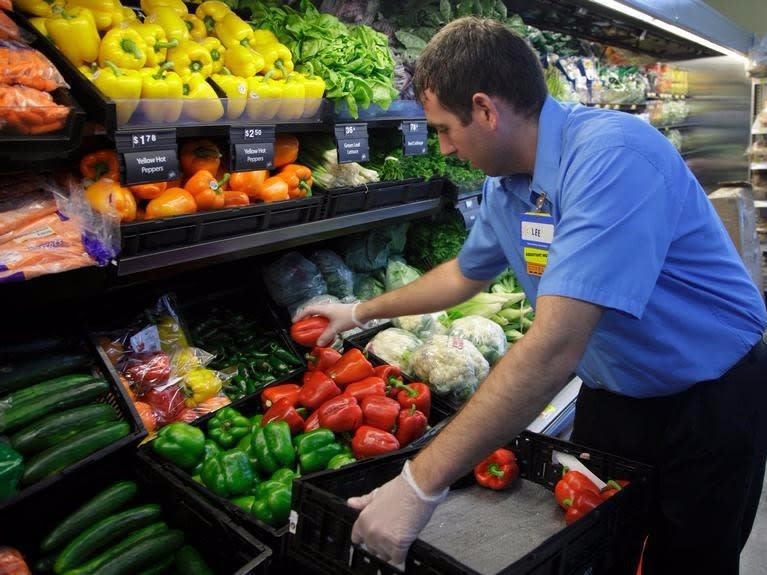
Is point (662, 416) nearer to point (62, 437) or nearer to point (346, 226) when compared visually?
point (346, 226)

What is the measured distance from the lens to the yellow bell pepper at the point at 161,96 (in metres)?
1.97

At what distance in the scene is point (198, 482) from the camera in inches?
77.5

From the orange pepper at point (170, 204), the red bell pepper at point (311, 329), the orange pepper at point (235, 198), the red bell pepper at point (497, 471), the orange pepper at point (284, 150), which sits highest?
the orange pepper at point (284, 150)

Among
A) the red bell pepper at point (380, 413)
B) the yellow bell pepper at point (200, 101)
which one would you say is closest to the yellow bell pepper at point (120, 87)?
the yellow bell pepper at point (200, 101)

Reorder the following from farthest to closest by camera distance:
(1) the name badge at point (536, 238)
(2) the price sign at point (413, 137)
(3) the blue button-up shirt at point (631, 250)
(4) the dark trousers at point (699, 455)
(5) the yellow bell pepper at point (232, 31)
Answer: (2) the price sign at point (413, 137)
(5) the yellow bell pepper at point (232, 31)
(4) the dark trousers at point (699, 455)
(1) the name badge at point (536, 238)
(3) the blue button-up shirt at point (631, 250)

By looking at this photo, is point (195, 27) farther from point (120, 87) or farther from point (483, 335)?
point (483, 335)

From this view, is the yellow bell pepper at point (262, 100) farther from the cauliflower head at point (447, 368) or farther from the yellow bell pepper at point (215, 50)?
the cauliflower head at point (447, 368)

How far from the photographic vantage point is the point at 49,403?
1972 mm

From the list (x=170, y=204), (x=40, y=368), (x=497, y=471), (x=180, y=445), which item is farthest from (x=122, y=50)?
(x=497, y=471)

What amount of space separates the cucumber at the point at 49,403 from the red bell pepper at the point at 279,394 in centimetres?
59

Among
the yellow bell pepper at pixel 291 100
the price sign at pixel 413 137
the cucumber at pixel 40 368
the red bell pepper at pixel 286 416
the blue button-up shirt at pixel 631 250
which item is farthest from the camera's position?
the price sign at pixel 413 137

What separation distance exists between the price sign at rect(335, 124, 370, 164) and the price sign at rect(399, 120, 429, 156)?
29 cm

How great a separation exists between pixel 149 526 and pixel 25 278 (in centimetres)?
76

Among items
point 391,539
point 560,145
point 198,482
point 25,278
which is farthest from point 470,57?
point 198,482
